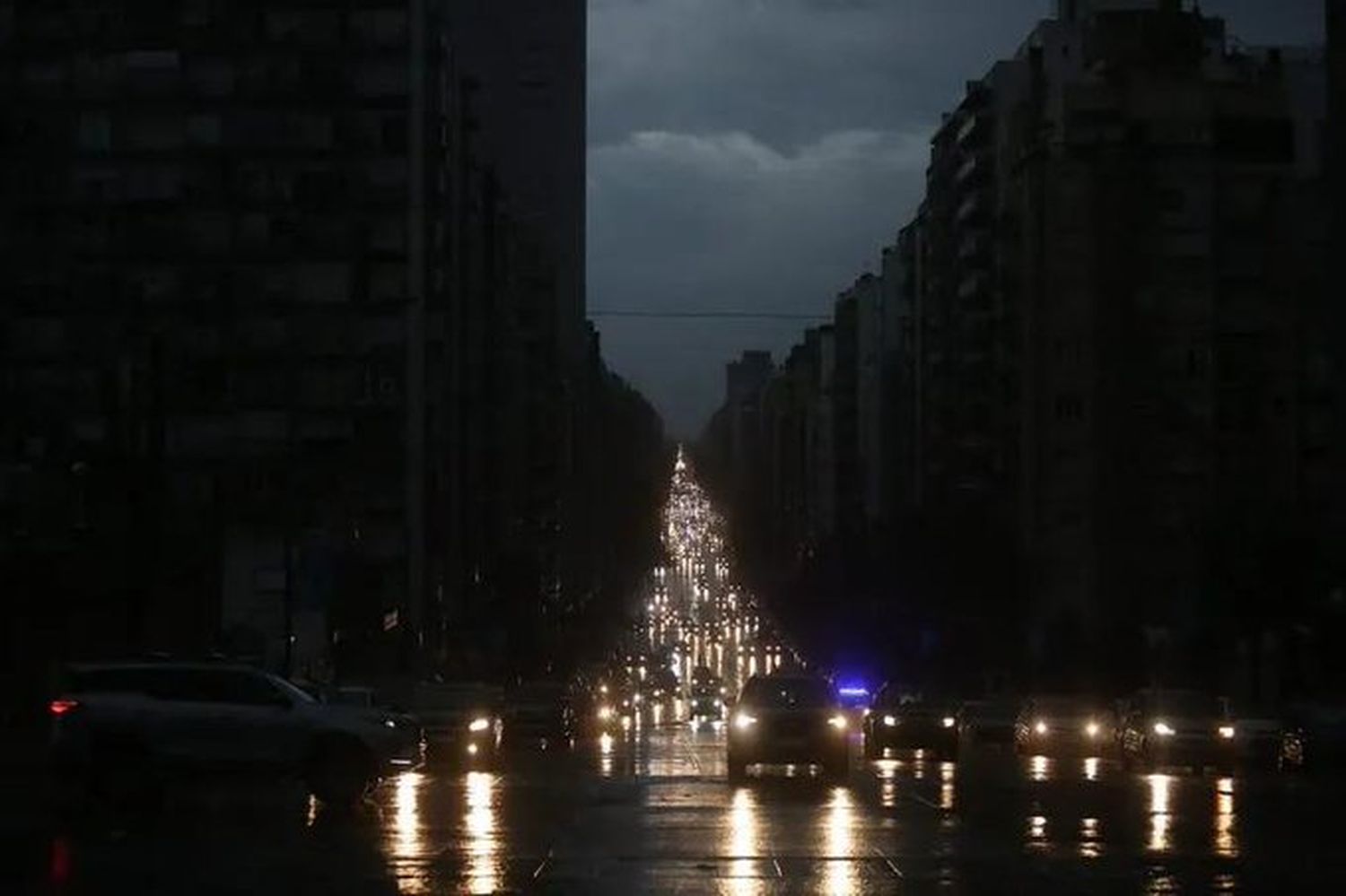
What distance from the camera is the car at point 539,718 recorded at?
64.1m

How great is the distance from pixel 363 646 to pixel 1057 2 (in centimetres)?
5768

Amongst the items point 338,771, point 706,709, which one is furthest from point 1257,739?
point 706,709

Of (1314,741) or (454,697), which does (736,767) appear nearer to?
(454,697)

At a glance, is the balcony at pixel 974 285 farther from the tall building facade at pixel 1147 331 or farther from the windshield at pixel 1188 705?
the windshield at pixel 1188 705

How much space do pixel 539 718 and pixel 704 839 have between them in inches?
1564

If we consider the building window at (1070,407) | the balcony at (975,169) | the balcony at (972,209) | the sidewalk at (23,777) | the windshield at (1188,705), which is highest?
the balcony at (975,169)

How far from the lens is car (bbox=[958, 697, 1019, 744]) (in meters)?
74.1

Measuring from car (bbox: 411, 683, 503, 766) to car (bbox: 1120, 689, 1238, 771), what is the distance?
12782 mm

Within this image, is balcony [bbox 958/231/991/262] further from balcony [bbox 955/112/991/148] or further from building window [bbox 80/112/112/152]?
building window [bbox 80/112/112/152]

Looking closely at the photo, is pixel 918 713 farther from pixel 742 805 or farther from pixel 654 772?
pixel 742 805

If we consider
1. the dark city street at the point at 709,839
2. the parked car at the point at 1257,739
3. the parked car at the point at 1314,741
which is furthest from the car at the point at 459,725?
the parked car at the point at 1314,741

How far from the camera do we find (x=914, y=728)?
58.4 metres

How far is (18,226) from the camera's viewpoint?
105188mm

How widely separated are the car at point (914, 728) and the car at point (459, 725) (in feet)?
30.7
